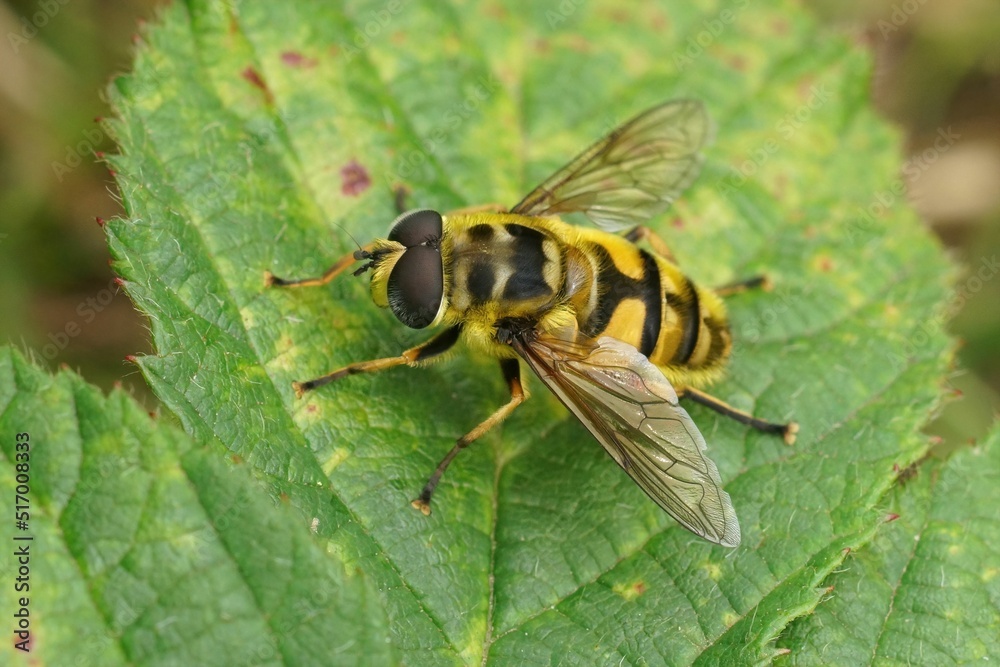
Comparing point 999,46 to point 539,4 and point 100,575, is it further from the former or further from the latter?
point 100,575

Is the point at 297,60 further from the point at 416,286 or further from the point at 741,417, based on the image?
the point at 741,417

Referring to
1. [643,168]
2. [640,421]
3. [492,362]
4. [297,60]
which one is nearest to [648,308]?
[640,421]

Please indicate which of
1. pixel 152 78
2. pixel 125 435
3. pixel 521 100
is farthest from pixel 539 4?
pixel 125 435

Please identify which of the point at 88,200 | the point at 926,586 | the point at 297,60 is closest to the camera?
the point at 926,586

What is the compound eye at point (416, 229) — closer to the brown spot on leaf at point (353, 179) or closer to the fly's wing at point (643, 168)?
the brown spot on leaf at point (353, 179)

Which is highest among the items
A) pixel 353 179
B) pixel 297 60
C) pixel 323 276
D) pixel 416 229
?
pixel 297 60
